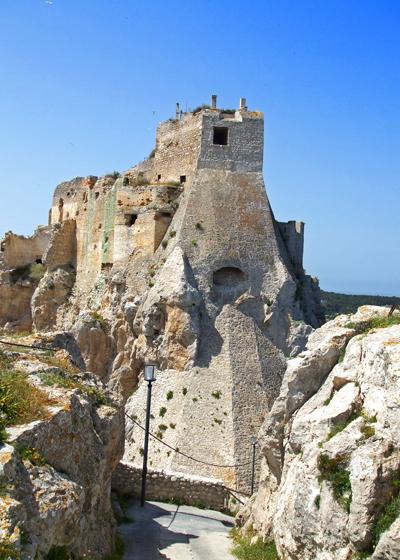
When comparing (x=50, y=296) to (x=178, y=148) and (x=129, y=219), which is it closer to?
(x=129, y=219)

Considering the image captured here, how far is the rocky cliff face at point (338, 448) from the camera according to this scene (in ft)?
34.6

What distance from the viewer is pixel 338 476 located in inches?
441

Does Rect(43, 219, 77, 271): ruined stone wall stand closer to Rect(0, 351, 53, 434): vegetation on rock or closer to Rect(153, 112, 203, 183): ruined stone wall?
Rect(153, 112, 203, 183): ruined stone wall

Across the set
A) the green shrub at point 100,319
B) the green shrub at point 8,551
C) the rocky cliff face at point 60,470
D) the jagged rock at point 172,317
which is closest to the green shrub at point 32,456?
the rocky cliff face at point 60,470

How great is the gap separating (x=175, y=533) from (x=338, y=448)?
5223 mm

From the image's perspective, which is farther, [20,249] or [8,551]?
[20,249]

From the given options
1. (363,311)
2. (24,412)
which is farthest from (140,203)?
(24,412)

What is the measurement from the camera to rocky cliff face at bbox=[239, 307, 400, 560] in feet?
34.6

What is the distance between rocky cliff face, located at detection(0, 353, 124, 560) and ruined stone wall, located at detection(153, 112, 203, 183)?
2064cm

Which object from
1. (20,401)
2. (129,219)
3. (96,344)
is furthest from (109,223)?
(20,401)

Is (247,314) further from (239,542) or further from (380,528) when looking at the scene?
(380,528)

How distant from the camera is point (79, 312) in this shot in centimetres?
3834

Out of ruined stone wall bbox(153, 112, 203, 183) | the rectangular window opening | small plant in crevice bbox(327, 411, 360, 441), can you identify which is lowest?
small plant in crevice bbox(327, 411, 360, 441)

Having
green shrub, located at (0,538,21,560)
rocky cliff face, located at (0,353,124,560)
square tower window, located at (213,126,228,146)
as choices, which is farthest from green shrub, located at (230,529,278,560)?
square tower window, located at (213,126,228,146)
